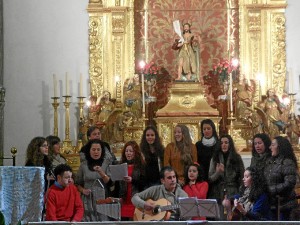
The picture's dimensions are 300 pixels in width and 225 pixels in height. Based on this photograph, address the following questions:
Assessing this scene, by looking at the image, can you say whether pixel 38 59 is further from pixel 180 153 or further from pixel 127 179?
pixel 127 179

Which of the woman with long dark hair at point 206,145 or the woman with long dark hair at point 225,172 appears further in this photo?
the woman with long dark hair at point 206,145

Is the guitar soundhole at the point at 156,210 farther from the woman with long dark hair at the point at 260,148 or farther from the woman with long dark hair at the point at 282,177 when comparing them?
the woman with long dark hair at the point at 260,148

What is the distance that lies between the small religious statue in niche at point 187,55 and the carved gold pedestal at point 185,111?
225mm

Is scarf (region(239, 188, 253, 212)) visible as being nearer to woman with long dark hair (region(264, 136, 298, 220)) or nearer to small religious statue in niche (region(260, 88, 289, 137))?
woman with long dark hair (region(264, 136, 298, 220))

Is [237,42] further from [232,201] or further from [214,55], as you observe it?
[232,201]

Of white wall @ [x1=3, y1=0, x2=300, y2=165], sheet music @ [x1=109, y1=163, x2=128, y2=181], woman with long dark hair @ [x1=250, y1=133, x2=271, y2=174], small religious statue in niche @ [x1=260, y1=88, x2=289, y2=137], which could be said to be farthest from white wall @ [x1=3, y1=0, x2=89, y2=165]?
woman with long dark hair @ [x1=250, y1=133, x2=271, y2=174]

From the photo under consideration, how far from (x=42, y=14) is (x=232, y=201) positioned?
6883 mm

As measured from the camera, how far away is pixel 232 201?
1019 centimetres

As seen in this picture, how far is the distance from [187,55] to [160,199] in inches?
227

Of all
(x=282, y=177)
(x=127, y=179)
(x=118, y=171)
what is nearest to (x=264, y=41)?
(x=127, y=179)

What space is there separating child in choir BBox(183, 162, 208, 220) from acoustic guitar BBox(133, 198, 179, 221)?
87 cm

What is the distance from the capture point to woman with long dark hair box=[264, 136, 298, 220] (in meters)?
9.44

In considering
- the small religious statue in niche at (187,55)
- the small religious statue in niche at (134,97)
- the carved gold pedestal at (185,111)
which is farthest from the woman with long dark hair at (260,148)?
the small religious statue in niche at (134,97)

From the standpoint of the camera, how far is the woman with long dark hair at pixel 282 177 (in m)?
Result: 9.44
